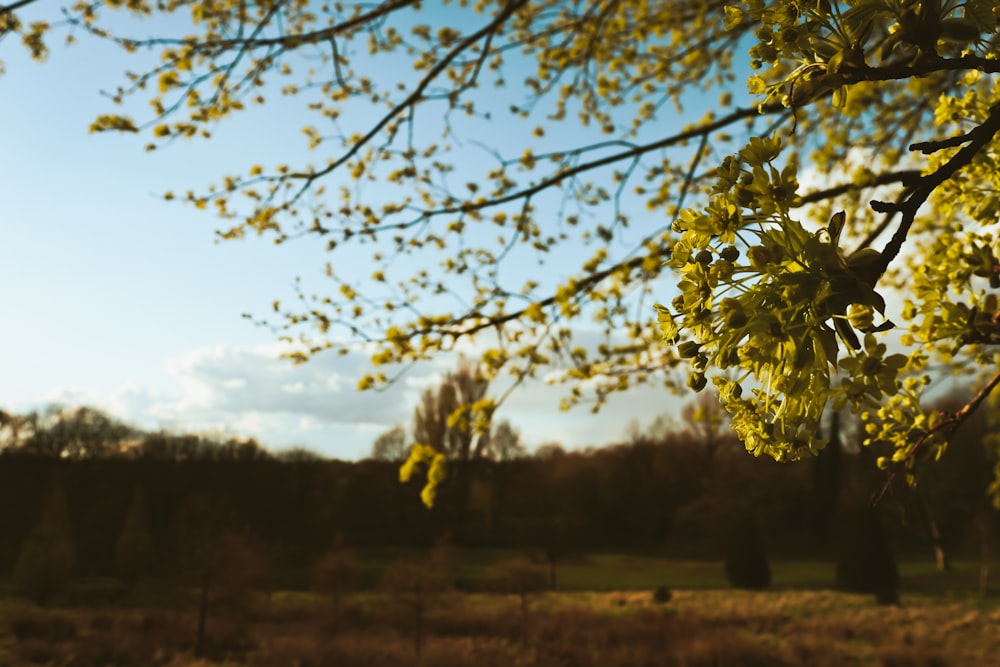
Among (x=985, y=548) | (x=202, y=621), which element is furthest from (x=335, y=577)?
(x=985, y=548)

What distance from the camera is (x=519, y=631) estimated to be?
1395 centimetres

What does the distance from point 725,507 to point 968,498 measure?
9.34 meters

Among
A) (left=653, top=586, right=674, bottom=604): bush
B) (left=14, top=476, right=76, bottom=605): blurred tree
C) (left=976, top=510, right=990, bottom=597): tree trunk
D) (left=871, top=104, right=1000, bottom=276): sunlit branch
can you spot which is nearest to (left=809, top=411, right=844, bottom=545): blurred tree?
(left=976, top=510, right=990, bottom=597): tree trunk

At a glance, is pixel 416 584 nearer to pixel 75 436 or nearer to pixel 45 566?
pixel 45 566

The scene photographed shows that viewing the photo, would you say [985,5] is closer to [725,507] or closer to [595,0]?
[595,0]

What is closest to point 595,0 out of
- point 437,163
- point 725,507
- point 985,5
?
point 437,163

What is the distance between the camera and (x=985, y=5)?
33.1 inches

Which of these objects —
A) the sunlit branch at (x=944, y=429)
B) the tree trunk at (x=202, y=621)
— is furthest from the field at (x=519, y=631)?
the sunlit branch at (x=944, y=429)

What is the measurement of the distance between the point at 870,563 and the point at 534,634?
9186 millimetres

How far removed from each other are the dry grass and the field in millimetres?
34

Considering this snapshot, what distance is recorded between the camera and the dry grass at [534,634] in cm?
1105

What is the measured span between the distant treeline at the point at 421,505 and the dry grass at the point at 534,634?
196 centimetres

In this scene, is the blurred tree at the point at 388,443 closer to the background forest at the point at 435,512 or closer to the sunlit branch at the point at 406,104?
the background forest at the point at 435,512

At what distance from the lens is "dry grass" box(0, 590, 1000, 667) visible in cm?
1105
